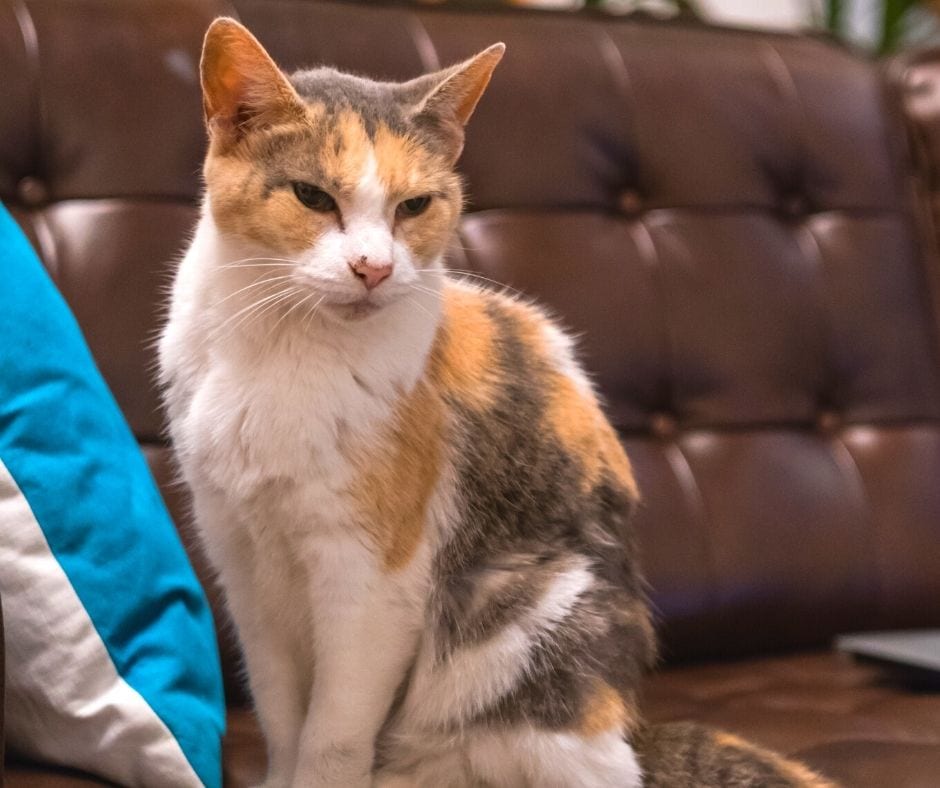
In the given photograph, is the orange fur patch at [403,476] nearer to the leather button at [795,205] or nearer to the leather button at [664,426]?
the leather button at [664,426]

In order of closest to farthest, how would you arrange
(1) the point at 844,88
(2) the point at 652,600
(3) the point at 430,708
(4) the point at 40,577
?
1. (4) the point at 40,577
2. (3) the point at 430,708
3. (2) the point at 652,600
4. (1) the point at 844,88

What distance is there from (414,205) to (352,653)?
0.38 metres

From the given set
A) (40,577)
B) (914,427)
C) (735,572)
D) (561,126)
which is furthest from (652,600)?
(40,577)

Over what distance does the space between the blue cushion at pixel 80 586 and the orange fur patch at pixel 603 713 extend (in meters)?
0.31

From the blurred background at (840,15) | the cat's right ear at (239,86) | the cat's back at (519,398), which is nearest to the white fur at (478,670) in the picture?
the cat's back at (519,398)

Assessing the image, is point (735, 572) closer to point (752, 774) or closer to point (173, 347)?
point (752, 774)

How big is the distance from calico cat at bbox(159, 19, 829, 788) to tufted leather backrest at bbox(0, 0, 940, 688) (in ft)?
0.89

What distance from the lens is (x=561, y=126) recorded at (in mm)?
1475

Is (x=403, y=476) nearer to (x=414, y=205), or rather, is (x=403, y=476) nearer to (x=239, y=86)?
(x=414, y=205)

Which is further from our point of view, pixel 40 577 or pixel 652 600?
pixel 652 600

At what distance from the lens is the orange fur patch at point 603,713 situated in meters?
0.99

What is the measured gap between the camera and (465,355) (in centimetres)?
108

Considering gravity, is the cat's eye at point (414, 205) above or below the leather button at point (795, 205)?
above

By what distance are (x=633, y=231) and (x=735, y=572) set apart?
1.48 ft
